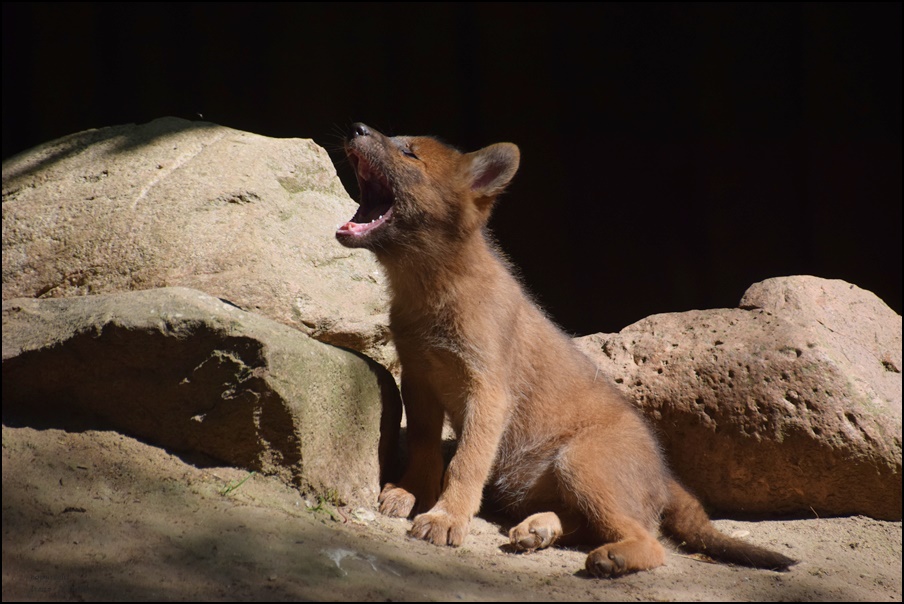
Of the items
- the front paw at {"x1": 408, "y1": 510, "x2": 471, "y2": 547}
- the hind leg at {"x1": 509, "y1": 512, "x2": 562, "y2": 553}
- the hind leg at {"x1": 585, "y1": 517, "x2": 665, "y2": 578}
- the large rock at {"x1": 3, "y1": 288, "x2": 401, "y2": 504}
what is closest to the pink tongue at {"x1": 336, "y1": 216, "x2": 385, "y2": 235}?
the large rock at {"x1": 3, "y1": 288, "x2": 401, "y2": 504}

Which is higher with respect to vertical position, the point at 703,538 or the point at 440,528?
the point at 703,538

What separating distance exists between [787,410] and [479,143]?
526cm

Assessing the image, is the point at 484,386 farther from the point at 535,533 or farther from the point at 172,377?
the point at 172,377

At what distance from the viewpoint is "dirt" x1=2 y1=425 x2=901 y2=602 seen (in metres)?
2.64

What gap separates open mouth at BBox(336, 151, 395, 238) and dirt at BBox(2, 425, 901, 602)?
5.00ft

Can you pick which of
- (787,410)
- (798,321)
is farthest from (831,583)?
(798,321)

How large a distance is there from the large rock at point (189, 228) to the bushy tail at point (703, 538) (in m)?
2.05

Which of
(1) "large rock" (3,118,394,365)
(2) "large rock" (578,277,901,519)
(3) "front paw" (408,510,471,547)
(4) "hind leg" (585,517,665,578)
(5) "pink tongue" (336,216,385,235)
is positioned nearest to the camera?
(4) "hind leg" (585,517,665,578)

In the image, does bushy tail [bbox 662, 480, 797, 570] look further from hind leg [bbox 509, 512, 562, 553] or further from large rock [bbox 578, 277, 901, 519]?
hind leg [bbox 509, 512, 562, 553]

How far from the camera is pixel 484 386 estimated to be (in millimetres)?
4266

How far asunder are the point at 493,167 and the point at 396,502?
195 centimetres

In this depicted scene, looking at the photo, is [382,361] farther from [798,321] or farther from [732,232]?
[732,232]

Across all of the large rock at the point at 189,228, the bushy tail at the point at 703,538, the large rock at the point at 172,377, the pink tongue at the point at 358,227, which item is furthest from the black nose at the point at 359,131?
the bushy tail at the point at 703,538

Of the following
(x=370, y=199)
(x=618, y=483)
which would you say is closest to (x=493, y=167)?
(x=370, y=199)
